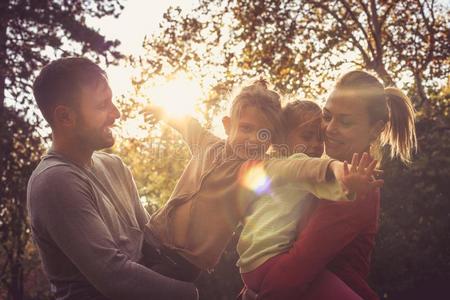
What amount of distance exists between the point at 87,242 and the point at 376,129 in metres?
1.86

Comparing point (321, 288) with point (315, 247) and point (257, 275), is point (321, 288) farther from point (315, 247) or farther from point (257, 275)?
point (257, 275)

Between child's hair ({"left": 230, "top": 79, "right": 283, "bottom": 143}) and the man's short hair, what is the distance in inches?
36.3

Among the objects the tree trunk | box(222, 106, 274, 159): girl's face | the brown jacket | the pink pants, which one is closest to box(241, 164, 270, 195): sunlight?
the brown jacket

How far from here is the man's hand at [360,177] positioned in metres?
1.94

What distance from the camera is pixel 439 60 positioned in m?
14.3

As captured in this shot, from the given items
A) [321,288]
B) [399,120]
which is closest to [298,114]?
[399,120]

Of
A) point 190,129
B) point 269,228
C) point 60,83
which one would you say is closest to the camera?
point 60,83

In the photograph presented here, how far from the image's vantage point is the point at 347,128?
2994mm

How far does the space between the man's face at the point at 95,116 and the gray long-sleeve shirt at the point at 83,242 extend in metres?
0.17

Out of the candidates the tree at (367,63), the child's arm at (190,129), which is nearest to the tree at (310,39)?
the tree at (367,63)

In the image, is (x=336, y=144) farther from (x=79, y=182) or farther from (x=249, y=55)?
(x=249, y=55)

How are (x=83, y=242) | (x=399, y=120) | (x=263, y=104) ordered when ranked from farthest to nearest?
1. (x=399, y=120)
2. (x=263, y=104)
3. (x=83, y=242)

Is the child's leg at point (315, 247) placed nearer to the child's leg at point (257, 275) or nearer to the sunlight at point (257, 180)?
the child's leg at point (257, 275)

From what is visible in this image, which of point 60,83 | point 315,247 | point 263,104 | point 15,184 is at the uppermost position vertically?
point 60,83
